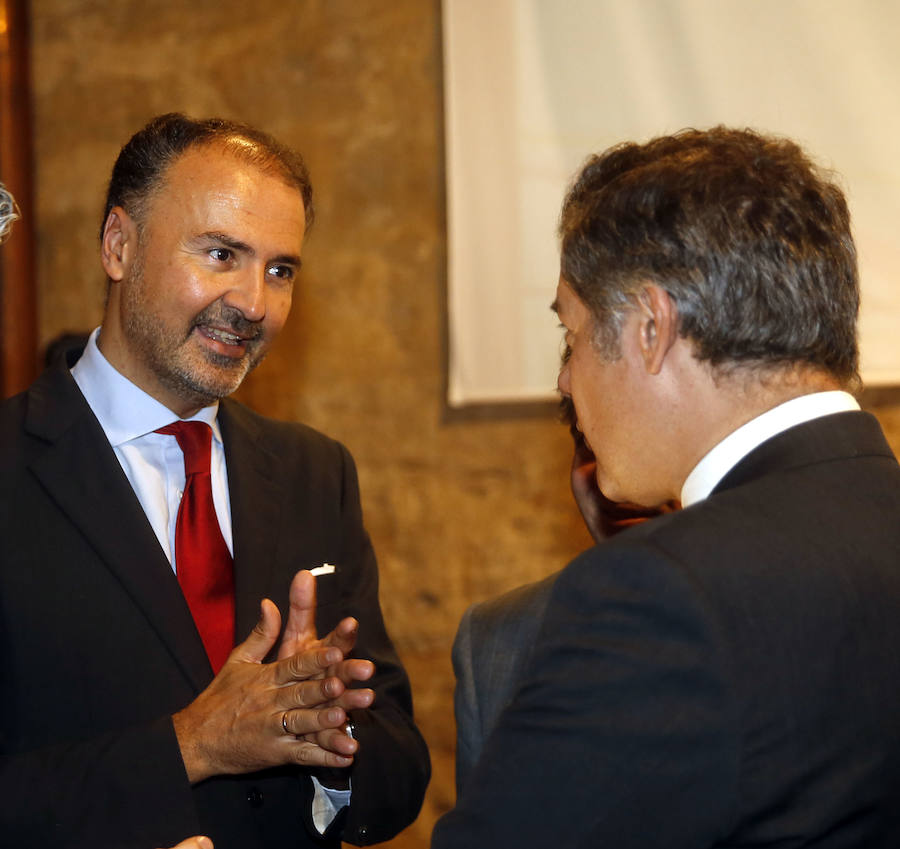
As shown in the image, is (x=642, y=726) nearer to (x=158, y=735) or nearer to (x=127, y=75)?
(x=158, y=735)

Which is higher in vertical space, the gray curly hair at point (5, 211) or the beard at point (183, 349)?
the gray curly hair at point (5, 211)

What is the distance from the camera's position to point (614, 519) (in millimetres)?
1951

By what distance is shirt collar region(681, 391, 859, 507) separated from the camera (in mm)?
1268

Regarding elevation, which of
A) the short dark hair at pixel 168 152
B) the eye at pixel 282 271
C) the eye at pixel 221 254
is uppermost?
the short dark hair at pixel 168 152

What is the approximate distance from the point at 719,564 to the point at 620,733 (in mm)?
203

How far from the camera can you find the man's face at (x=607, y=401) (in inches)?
53.4

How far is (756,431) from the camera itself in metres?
1.27

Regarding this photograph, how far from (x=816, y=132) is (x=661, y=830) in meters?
2.62

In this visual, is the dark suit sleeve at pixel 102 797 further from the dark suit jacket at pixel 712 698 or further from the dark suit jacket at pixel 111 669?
the dark suit jacket at pixel 712 698

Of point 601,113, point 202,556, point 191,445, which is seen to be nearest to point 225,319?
point 191,445

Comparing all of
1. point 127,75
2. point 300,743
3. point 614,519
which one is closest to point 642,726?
point 300,743

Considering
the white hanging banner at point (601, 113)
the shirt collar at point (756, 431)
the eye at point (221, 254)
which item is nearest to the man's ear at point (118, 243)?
the eye at point (221, 254)

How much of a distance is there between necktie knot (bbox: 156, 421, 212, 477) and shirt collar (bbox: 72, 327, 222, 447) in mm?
20

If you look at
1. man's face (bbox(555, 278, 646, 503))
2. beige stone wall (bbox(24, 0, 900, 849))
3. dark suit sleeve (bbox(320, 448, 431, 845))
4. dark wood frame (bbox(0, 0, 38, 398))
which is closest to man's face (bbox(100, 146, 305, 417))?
dark suit sleeve (bbox(320, 448, 431, 845))
